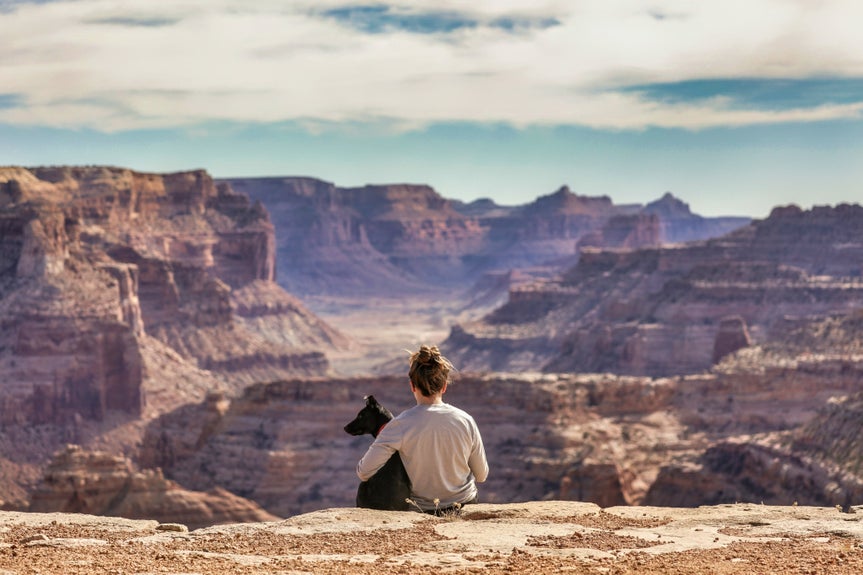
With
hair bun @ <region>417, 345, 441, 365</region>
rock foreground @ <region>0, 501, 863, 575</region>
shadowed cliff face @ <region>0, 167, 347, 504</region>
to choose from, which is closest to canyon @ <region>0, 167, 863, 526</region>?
shadowed cliff face @ <region>0, 167, 347, 504</region>

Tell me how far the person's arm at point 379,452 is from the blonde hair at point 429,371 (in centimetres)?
67

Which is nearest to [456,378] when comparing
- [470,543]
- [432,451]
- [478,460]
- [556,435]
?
[556,435]

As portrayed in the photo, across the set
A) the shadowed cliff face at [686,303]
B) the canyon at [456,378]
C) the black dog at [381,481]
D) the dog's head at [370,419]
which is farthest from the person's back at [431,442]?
the shadowed cliff face at [686,303]

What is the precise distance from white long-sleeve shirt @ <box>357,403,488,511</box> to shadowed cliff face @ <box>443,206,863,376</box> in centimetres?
11084

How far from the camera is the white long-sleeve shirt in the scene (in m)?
20.7

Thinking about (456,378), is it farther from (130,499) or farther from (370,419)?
(370,419)

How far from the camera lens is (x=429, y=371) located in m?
20.5

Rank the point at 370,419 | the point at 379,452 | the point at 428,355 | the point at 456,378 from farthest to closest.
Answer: the point at 456,378, the point at 370,419, the point at 379,452, the point at 428,355

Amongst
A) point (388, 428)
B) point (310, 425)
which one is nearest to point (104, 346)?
point (310, 425)

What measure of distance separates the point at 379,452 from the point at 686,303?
138333 mm

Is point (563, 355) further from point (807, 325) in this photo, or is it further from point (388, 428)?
point (388, 428)

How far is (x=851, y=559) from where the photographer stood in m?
17.9

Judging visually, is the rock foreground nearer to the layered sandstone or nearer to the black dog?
the black dog

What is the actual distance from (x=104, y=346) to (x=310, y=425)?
144 feet
